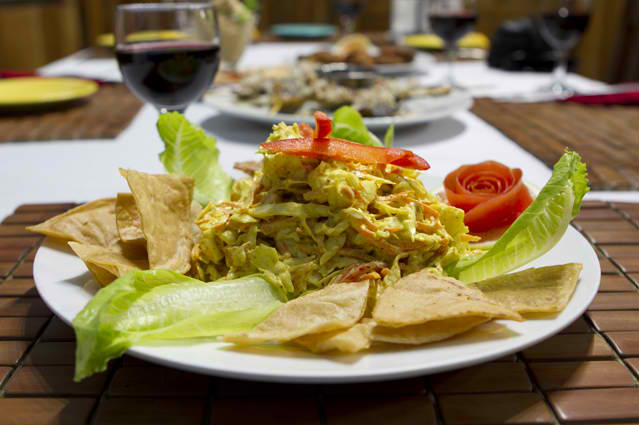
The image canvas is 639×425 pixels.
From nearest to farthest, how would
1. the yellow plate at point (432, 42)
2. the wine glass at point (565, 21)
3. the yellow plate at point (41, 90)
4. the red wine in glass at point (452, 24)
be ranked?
the yellow plate at point (41, 90), the wine glass at point (565, 21), the red wine in glass at point (452, 24), the yellow plate at point (432, 42)

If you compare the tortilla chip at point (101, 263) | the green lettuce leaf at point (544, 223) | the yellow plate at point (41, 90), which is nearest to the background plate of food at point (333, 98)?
the yellow plate at point (41, 90)

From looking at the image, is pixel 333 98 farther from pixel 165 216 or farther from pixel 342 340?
pixel 342 340

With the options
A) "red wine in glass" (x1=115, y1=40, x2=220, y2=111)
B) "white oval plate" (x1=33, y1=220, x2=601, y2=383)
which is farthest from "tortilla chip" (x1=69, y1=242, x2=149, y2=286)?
"red wine in glass" (x1=115, y1=40, x2=220, y2=111)

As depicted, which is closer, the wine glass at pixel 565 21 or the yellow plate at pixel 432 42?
the wine glass at pixel 565 21

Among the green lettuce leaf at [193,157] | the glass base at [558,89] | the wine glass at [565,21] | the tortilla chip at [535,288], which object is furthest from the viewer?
the glass base at [558,89]

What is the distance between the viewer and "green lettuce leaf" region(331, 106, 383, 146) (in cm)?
141

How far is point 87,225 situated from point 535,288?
Result: 0.79 m

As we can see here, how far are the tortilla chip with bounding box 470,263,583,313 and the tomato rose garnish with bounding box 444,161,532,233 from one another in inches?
10.3

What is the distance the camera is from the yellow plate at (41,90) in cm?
252

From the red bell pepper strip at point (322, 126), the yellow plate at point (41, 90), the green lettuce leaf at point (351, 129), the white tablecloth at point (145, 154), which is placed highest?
the red bell pepper strip at point (322, 126)

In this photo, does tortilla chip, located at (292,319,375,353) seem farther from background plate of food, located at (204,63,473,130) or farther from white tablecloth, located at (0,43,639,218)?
background plate of food, located at (204,63,473,130)

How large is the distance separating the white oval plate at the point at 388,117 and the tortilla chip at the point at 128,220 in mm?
983

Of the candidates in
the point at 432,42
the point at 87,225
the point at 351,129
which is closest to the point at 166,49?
→ the point at 351,129

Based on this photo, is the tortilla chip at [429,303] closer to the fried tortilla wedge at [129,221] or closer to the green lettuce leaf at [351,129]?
the fried tortilla wedge at [129,221]
